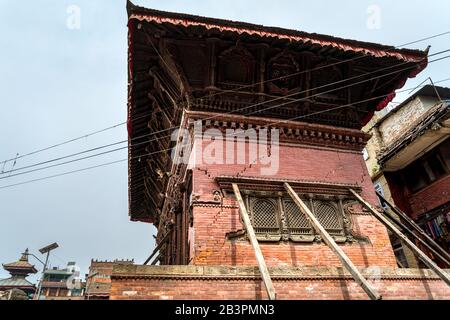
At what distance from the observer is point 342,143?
9.41 m

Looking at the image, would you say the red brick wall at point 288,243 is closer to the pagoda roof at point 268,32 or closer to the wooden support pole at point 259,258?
the wooden support pole at point 259,258

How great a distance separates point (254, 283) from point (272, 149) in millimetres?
3800

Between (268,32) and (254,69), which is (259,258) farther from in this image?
(268,32)

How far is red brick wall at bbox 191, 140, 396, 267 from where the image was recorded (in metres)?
6.88

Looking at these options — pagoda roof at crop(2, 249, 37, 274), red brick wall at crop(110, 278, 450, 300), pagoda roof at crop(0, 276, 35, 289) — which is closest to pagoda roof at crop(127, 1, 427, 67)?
red brick wall at crop(110, 278, 450, 300)

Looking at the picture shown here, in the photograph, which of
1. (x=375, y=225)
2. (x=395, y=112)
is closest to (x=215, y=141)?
(x=375, y=225)

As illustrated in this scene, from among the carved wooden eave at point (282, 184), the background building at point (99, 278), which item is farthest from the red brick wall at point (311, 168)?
the background building at point (99, 278)

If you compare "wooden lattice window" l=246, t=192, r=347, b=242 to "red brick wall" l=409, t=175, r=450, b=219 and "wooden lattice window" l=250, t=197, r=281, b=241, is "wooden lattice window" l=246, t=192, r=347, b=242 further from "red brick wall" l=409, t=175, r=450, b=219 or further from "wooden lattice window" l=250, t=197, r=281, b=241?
"red brick wall" l=409, t=175, r=450, b=219

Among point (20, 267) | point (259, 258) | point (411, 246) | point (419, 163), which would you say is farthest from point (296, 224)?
point (20, 267)

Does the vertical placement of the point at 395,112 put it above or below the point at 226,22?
above

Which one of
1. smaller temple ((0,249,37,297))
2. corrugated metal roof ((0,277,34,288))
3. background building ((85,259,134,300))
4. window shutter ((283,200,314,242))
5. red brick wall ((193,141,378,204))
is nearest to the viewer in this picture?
window shutter ((283,200,314,242))
